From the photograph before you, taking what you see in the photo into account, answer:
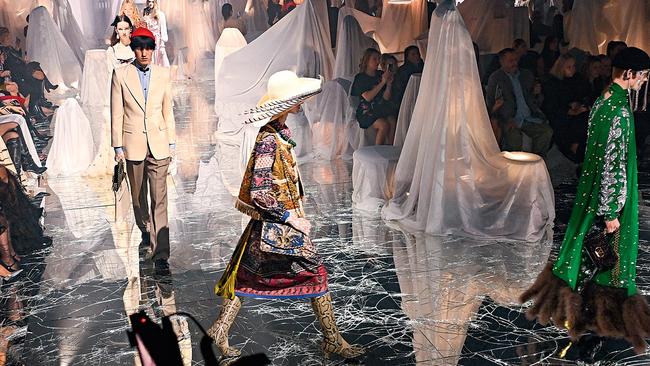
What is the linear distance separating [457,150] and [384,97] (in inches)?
89.2

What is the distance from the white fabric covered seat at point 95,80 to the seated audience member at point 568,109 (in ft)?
15.1

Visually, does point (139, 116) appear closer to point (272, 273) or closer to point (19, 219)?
point (19, 219)

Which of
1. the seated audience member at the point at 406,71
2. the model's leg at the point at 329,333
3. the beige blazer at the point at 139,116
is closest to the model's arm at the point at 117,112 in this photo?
the beige blazer at the point at 139,116

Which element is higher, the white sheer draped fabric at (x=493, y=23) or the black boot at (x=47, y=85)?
the white sheer draped fabric at (x=493, y=23)

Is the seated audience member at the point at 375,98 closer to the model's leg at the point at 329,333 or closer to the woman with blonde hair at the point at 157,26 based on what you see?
the woman with blonde hair at the point at 157,26

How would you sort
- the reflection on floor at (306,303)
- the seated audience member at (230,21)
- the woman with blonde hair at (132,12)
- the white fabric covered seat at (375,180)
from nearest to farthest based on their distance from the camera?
the reflection on floor at (306,303) < the white fabric covered seat at (375,180) < the woman with blonde hair at (132,12) < the seated audience member at (230,21)

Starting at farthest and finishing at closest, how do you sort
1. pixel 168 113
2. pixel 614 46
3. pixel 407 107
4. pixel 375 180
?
pixel 614 46, pixel 407 107, pixel 375 180, pixel 168 113

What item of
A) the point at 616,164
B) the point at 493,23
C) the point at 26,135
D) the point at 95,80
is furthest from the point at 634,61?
the point at 95,80

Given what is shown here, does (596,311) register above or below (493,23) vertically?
below

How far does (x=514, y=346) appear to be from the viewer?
411 cm

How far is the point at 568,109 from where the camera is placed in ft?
26.5

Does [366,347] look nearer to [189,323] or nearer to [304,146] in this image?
[189,323]

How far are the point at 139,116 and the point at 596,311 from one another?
10.9ft

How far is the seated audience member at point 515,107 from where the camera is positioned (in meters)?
7.72
